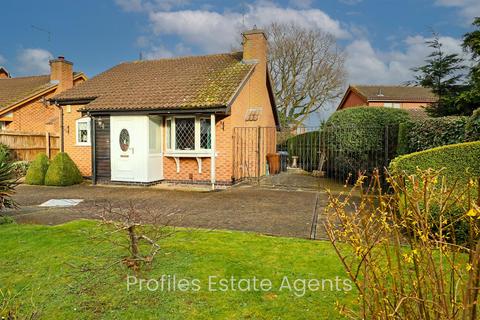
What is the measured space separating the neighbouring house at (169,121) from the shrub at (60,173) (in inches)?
33.5

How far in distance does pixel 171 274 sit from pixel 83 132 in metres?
12.5

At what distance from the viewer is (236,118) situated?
483 inches

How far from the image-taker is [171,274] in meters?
3.78

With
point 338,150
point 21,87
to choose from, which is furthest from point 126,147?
point 21,87

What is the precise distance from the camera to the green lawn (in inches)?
122

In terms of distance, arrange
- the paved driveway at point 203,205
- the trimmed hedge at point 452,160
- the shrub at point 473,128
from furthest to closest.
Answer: the shrub at point 473,128 < the paved driveway at point 203,205 < the trimmed hedge at point 452,160

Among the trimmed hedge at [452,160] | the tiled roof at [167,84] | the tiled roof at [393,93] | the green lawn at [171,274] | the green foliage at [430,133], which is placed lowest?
the green lawn at [171,274]

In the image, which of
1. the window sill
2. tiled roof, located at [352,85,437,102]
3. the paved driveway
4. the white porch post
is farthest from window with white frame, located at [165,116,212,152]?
tiled roof, located at [352,85,437,102]

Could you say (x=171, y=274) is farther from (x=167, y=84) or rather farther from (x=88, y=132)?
(x=88, y=132)

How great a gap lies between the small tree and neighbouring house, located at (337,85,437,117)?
18808 mm

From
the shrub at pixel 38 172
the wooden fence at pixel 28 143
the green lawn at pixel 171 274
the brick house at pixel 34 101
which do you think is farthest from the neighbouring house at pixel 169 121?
the green lawn at pixel 171 274

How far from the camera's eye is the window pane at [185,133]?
39.7 feet

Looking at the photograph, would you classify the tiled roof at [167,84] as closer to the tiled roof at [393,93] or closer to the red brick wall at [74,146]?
the red brick wall at [74,146]

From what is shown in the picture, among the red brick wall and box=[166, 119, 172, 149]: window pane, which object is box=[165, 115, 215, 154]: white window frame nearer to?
box=[166, 119, 172, 149]: window pane
